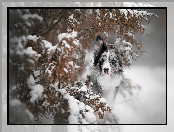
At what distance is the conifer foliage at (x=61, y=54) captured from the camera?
2744 millimetres

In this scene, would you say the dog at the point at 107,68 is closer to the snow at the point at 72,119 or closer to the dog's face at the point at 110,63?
the dog's face at the point at 110,63

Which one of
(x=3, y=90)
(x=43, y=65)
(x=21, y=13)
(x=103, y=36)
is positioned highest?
(x=21, y=13)

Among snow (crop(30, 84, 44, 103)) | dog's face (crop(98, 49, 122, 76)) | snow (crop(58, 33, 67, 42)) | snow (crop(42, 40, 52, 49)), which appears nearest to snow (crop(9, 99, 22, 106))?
snow (crop(30, 84, 44, 103))

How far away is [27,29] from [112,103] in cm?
97

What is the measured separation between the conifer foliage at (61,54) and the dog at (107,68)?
0.04 m

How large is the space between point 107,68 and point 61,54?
41 cm

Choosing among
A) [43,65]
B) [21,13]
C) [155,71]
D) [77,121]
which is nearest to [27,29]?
[21,13]

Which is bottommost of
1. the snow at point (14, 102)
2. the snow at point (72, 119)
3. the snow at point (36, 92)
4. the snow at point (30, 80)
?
the snow at point (72, 119)

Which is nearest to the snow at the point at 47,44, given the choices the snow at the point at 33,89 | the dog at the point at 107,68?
the snow at the point at 33,89

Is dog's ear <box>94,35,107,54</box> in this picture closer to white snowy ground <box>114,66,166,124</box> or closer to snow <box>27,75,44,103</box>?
white snowy ground <box>114,66,166,124</box>

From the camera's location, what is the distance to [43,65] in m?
2.76

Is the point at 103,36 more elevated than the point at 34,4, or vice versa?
the point at 34,4

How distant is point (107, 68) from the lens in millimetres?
2795

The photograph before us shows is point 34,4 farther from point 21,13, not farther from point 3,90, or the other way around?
point 3,90
